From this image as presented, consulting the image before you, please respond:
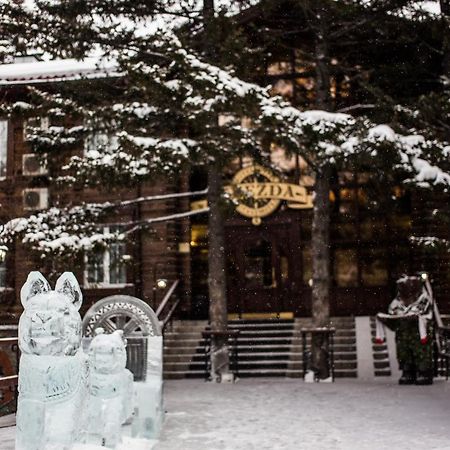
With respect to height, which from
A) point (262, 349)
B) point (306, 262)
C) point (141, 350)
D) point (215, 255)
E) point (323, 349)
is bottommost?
point (262, 349)

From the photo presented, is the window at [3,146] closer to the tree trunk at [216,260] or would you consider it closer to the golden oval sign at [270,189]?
the golden oval sign at [270,189]

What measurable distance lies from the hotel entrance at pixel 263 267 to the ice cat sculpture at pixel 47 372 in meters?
13.4

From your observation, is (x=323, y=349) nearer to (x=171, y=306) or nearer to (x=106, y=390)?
(x=171, y=306)

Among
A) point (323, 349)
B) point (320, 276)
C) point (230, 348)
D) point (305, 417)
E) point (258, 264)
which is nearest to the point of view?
point (305, 417)

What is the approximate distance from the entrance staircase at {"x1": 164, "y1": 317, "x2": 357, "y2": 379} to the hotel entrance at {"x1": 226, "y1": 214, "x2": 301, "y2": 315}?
43.0 inches

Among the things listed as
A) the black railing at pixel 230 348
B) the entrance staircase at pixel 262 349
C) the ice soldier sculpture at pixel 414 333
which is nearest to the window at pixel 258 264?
the entrance staircase at pixel 262 349

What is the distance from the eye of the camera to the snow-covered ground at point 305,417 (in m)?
7.77

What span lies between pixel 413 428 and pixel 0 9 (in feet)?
37.4

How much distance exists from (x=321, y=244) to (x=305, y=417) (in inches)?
→ 213

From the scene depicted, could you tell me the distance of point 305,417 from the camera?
31.0 feet

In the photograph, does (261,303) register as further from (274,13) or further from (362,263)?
(274,13)

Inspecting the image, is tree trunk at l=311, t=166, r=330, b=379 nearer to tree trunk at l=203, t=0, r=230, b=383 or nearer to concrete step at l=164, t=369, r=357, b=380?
concrete step at l=164, t=369, r=357, b=380

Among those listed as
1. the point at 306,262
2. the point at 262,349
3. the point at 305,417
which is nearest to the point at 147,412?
the point at 305,417

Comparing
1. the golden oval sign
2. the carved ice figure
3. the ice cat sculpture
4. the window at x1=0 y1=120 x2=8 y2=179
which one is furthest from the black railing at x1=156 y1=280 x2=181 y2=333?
the ice cat sculpture
